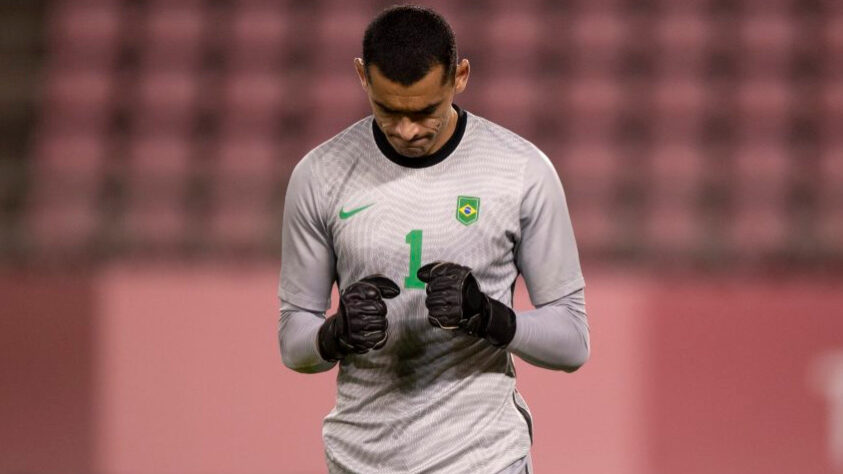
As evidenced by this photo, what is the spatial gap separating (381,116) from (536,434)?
242cm

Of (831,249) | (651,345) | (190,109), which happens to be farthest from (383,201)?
(190,109)

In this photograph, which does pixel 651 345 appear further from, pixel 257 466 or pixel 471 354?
pixel 471 354

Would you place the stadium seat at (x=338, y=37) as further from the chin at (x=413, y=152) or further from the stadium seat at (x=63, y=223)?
the chin at (x=413, y=152)

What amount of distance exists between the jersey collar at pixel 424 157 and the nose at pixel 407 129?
0.10 meters

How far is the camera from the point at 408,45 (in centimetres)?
195

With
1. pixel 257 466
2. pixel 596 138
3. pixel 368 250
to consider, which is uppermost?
pixel 368 250

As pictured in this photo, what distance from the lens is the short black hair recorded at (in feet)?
6.37

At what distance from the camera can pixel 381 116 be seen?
1989mm

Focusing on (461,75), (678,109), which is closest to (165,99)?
(678,109)

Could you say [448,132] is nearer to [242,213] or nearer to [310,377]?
[310,377]

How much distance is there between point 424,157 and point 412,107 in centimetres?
14

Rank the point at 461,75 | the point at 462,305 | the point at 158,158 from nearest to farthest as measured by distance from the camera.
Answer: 1. the point at 462,305
2. the point at 461,75
3. the point at 158,158

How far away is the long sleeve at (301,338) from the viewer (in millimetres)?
2051

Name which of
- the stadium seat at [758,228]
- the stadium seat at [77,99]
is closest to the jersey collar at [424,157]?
the stadium seat at [758,228]
